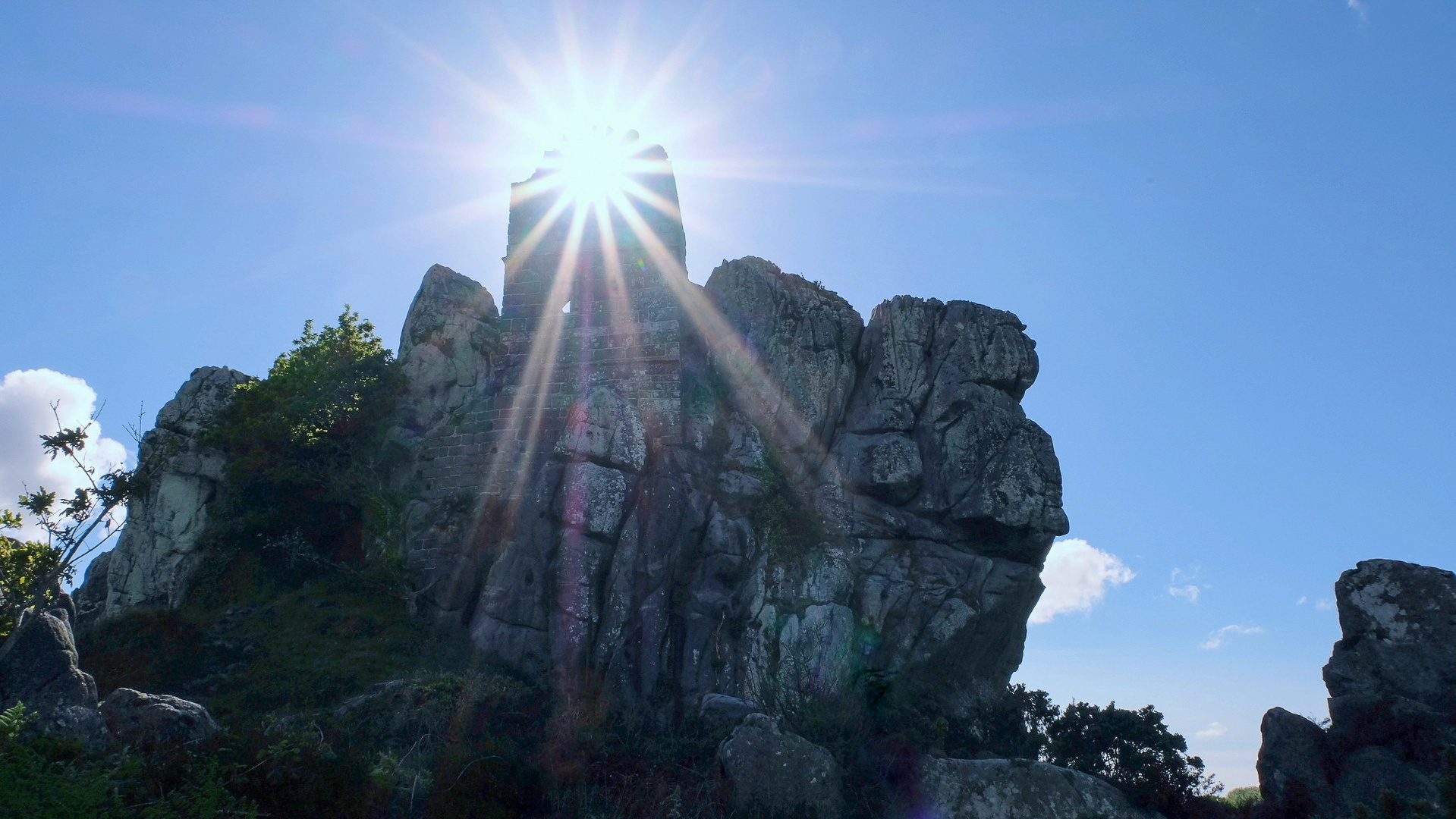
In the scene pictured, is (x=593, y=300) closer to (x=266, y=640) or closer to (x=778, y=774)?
(x=266, y=640)

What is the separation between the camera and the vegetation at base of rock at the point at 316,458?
2903 centimetres

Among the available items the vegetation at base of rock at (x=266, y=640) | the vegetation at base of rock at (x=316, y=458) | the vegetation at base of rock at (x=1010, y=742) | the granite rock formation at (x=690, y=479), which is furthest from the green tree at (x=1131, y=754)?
the vegetation at base of rock at (x=316, y=458)

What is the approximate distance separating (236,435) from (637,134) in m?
15.3

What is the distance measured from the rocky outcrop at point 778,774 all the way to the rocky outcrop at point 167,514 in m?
17.8

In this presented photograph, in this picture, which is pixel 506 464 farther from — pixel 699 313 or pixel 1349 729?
pixel 1349 729

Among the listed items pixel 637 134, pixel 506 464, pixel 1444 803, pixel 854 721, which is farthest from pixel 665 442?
pixel 1444 803

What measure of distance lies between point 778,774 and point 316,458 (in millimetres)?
18288

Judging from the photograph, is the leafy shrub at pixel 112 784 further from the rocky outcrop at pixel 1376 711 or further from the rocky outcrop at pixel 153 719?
the rocky outcrop at pixel 1376 711

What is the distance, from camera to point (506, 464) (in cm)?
2884

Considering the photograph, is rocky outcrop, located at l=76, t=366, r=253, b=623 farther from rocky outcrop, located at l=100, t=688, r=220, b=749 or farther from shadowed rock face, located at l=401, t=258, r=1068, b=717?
rocky outcrop, located at l=100, t=688, r=220, b=749

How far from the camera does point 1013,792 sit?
59.8 feet

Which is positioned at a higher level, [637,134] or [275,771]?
[637,134]

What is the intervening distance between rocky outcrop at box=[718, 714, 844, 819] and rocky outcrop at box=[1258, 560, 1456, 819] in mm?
7381

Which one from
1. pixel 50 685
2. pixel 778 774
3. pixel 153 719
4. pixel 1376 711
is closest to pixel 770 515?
pixel 778 774
